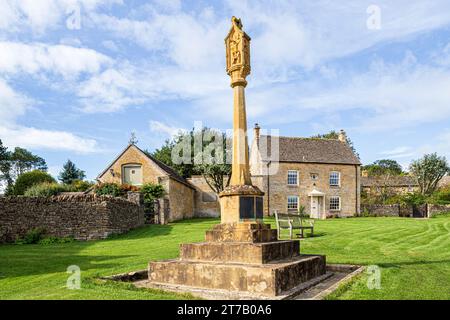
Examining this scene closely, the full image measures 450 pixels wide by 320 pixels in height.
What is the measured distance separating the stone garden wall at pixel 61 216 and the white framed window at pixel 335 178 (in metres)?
23.0

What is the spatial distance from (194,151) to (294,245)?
37.1 meters

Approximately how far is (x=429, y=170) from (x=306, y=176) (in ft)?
70.0

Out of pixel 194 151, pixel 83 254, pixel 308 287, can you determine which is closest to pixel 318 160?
pixel 194 151

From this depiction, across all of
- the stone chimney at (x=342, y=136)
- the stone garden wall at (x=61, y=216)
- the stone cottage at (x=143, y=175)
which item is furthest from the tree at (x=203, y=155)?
the stone garden wall at (x=61, y=216)

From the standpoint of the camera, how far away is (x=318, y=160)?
36406 millimetres

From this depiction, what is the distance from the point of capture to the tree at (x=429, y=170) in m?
47.1

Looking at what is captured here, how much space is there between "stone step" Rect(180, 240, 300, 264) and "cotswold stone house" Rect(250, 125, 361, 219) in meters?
26.0

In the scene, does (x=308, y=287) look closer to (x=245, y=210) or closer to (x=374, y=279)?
(x=374, y=279)

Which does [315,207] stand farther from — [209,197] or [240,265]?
[240,265]

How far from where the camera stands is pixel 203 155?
40812 millimetres

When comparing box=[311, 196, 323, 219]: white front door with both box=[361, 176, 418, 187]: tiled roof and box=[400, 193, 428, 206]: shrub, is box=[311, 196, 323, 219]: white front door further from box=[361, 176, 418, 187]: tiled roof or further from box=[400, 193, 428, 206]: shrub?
box=[361, 176, 418, 187]: tiled roof

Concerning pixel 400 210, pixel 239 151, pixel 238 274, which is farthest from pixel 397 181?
pixel 238 274

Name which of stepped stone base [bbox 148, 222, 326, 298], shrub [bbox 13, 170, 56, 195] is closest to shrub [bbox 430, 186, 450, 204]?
stepped stone base [bbox 148, 222, 326, 298]

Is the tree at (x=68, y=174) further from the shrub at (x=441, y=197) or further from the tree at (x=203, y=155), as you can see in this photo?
the shrub at (x=441, y=197)
